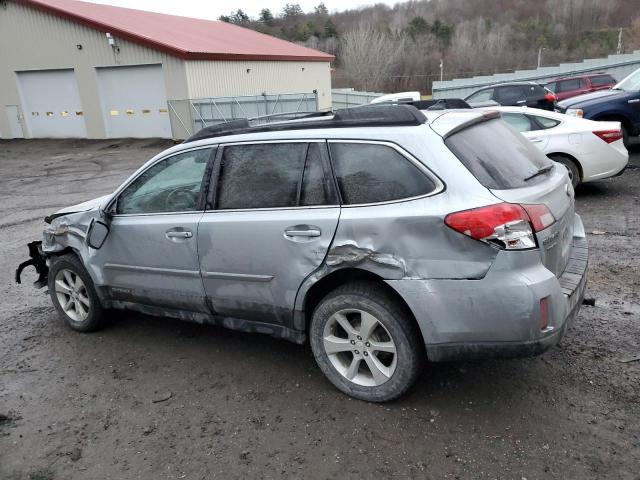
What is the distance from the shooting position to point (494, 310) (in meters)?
2.72

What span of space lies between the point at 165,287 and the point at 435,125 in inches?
88.9

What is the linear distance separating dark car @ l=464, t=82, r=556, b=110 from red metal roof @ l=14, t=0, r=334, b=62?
1158cm

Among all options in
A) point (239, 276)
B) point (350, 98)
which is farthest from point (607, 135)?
point (350, 98)

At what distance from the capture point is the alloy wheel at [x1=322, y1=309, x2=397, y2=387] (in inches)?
123

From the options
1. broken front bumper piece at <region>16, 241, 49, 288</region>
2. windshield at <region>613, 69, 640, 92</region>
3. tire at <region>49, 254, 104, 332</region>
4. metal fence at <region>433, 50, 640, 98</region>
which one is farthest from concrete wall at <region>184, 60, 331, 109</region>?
tire at <region>49, 254, 104, 332</region>

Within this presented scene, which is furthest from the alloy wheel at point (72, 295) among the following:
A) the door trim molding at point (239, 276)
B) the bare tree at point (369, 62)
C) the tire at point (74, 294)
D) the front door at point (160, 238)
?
the bare tree at point (369, 62)

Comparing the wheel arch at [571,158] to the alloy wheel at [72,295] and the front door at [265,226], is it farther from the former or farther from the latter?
the alloy wheel at [72,295]

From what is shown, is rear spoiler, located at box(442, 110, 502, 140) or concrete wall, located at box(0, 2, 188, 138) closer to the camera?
rear spoiler, located at box(442, 110, 502, 140)

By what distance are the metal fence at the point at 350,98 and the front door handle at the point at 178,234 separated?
26.1m

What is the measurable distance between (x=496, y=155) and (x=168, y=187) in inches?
92.7

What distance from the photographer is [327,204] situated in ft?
10.3

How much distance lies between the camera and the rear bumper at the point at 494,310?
2.68 meters

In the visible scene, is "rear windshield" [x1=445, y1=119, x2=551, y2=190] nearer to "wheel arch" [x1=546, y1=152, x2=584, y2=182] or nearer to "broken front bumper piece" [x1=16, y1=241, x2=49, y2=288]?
"broken front bumper piece" [x1=16, y1=241, x2=49, y2=288]

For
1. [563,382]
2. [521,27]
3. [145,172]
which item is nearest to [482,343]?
[563,382]
